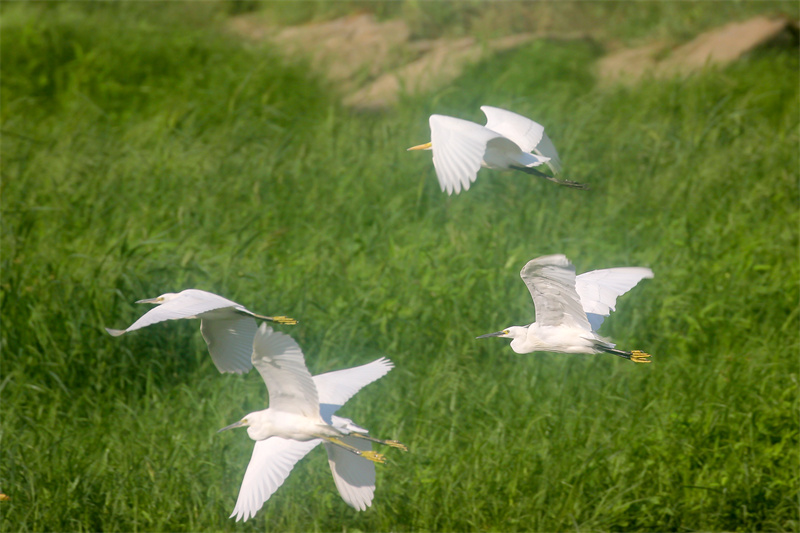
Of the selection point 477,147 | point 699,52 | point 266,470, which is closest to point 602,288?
point 477,147

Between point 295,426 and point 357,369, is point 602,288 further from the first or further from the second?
point 295,426

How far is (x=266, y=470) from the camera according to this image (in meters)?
2.64

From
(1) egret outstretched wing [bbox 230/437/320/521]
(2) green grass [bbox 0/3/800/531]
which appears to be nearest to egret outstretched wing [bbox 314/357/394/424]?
(1) egret outstretched wing [bbox 230/437/320/521]

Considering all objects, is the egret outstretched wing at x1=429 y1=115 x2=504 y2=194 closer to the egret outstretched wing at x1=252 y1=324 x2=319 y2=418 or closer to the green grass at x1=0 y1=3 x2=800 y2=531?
the egret outstretched wing at x1=252 y1=324 x2=319 y2=418

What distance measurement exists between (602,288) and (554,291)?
53cm

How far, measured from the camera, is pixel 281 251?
17.4 ft

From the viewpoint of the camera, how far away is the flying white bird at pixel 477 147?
2.20m

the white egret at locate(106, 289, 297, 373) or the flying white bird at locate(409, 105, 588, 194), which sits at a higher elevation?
the flying white bird at locate(409, 105, 588, 194)

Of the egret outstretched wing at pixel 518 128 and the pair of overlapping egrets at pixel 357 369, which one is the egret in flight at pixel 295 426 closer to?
the pair of overlapping egrets at pixel 357 369

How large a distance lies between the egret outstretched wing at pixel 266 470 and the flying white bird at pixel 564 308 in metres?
0.69

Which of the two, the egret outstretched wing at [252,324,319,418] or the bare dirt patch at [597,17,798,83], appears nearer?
the egret outstretched wing at [252,324,319,418]

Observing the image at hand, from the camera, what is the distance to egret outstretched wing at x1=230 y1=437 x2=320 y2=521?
2523 mm

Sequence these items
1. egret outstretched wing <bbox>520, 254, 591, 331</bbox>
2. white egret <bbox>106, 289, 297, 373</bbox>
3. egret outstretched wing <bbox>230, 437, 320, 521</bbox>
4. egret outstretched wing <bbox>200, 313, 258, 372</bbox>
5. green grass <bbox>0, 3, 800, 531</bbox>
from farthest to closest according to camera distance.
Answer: green grass <bbox>0, 3, 800, 531</bbox> → egret outstretched wing <bbox>200, 313, 258, 372</bbox> → white egret <bbox>106, 289, 297, 373</bbox> → egret outstretched wing <bbox>230, 437, 320, 521</bbox> → egret outstretched wing <bbox>520, 254, 591, 331</bbox>

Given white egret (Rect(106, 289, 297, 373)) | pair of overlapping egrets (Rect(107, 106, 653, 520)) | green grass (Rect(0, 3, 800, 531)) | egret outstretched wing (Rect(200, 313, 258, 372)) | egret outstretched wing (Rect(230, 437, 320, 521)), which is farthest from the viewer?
green grass (Rect(0, 3, 800, 531))
